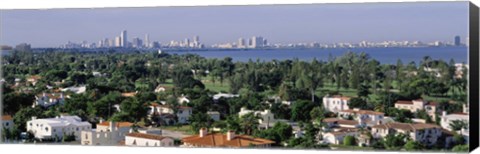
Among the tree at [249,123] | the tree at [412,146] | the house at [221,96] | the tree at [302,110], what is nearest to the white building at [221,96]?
the house at [221,96]

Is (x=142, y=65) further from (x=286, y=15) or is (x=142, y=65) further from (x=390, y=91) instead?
(x=390, y=91)

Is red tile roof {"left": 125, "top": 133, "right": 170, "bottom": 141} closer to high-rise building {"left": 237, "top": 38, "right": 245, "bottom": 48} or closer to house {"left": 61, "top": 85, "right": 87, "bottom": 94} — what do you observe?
house {"left": 61, "top": 85, "right": 87, "bottom": 94}

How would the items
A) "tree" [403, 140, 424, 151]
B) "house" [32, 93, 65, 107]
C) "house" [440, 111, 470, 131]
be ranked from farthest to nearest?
"house" [32, 93, 65, 107] < "tree" [403, 140, 424, 151] < "house" [440, 111, 470, 131]

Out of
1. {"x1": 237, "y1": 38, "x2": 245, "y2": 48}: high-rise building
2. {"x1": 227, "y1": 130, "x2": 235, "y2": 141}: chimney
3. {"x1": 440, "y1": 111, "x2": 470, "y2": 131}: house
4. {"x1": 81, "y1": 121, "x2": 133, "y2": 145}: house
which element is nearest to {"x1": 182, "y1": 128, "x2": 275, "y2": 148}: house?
{"x1": 227, "y1": 130, "x2": 235, "y2": 141}: chimney

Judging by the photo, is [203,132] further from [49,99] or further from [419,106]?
[419,106]

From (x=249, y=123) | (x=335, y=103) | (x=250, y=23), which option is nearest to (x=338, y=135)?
(x=335, y=103)

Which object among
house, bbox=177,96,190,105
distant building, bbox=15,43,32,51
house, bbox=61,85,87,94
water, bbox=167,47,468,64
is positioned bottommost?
house, bbox=177,96,190,105
